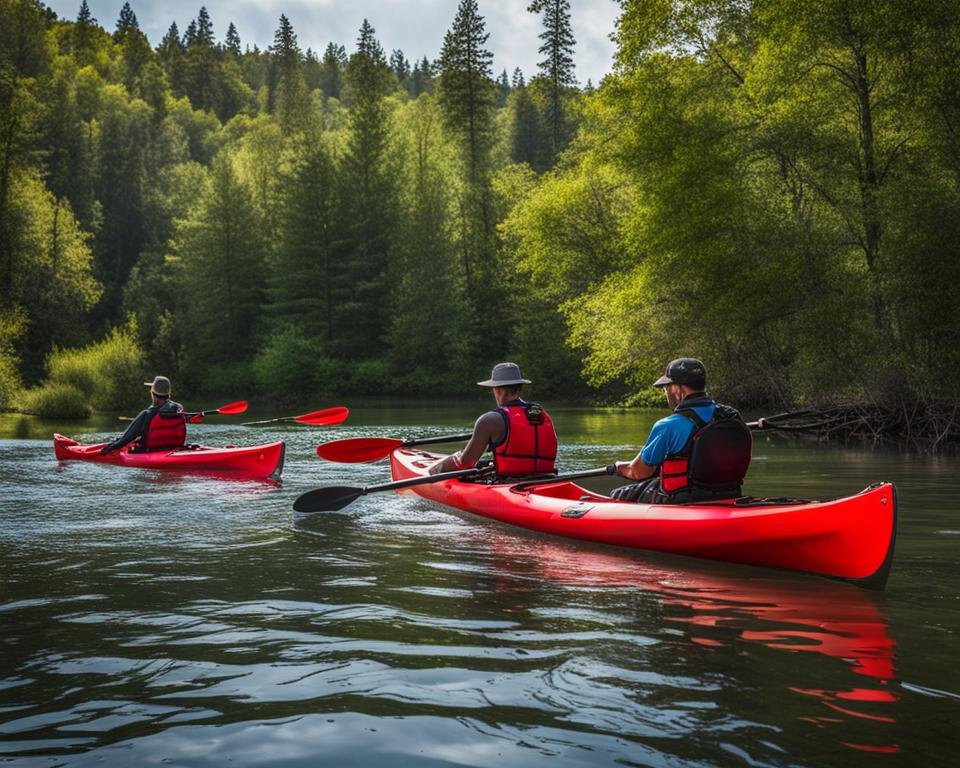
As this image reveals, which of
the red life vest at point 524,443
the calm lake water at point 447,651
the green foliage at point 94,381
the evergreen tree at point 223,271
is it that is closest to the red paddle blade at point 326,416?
the calm lake water at point 447,651

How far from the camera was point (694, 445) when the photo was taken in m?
6.48

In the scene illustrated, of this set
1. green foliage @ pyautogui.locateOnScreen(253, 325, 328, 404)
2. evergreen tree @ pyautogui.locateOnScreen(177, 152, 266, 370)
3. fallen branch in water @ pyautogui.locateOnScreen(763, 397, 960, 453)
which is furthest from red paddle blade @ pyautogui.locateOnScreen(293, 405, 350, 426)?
evergreen tree @ pyautogui.locateOnScreen(177, 152, 266, 370)

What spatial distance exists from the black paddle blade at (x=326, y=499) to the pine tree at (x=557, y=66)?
40.1 m

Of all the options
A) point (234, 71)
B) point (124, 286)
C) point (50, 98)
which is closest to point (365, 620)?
point (124, 286)

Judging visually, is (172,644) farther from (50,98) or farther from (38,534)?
(50,98)

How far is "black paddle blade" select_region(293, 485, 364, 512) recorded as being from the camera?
840cm

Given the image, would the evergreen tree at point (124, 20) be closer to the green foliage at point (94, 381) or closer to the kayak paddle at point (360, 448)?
the green foliage at point (94, 381)

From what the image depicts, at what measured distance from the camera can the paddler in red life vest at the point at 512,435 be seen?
8180 millimetres

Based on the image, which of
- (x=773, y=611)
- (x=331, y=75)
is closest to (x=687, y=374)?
(x=773, y=611)

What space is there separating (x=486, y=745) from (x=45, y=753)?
4.76 feet

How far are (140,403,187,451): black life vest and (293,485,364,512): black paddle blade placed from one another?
4387 mm

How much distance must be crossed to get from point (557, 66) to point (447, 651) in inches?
1829

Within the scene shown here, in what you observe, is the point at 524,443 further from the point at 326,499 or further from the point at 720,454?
the point at 720,454

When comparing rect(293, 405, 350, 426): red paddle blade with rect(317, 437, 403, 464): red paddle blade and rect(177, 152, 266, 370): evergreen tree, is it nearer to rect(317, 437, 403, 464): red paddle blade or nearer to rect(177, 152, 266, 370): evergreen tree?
rect(317, 437, 403, 464): red paddle blade
